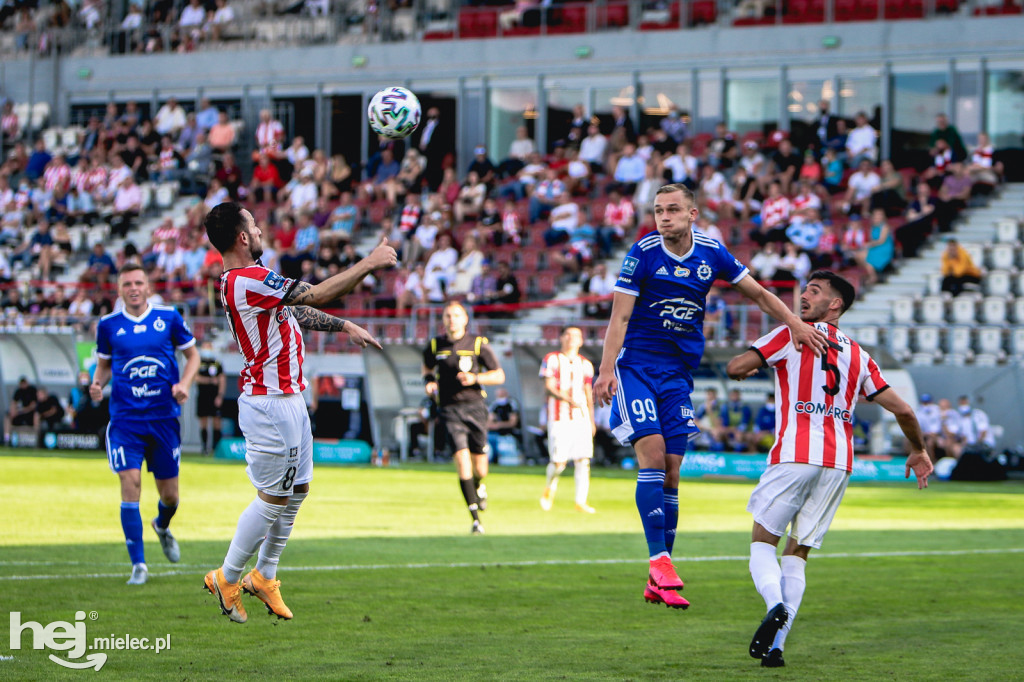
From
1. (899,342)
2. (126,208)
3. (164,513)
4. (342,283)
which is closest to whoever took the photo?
(342,283)

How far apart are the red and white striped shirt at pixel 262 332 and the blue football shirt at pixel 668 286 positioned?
2094 mm

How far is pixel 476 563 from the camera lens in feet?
39.9

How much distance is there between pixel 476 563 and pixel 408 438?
54.1ft

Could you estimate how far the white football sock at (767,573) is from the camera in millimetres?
7602

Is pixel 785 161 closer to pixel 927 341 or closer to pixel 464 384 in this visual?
pixel 927 341

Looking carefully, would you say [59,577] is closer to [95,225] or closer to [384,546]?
[384,546]

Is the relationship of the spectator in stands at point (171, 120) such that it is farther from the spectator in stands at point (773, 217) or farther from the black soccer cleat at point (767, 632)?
the black soccer cleat at point (767, 632)

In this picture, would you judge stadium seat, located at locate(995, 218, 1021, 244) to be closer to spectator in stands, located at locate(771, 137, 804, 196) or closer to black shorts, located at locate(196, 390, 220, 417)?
spectator in stands, located at locate(771, 137, 804, 196)

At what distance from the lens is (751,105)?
3356cm

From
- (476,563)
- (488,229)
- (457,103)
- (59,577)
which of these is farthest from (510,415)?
(59,577)

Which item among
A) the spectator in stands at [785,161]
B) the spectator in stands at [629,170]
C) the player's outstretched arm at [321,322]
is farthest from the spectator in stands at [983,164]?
the player's outstretched arm at [321,322]

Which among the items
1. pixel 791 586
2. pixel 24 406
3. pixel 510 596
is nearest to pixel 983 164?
pixel 510 596

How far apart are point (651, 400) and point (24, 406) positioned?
25557 millimetres

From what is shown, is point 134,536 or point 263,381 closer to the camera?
point 263,381
